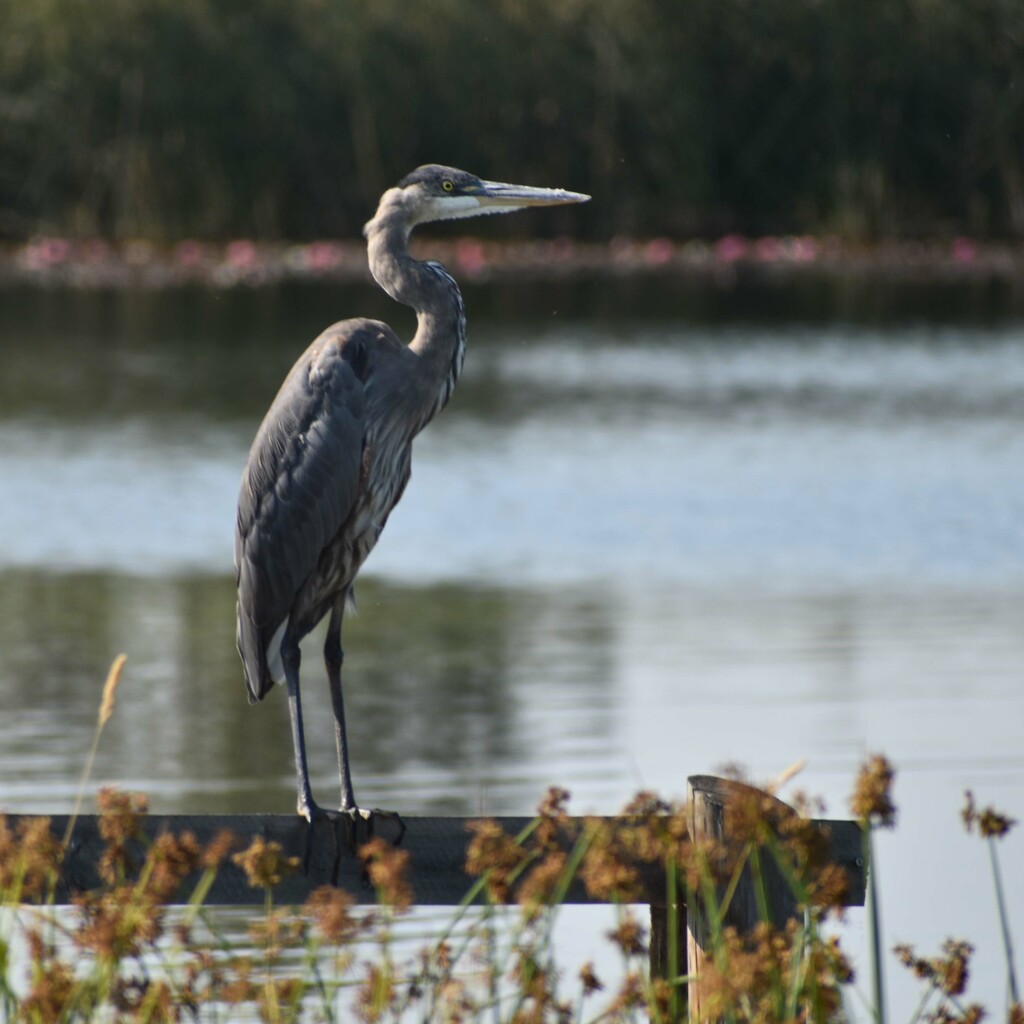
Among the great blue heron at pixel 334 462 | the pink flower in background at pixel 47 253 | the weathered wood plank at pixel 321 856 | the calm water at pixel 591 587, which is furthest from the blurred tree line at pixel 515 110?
the weathered wood plank at pixel 321 856

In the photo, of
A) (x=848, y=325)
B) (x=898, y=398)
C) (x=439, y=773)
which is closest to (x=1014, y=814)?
(x=439, y=773)

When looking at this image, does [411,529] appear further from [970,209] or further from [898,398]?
[970,209]

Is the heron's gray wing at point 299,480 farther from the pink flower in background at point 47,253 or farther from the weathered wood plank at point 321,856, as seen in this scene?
the pink flower in background at point 47,253

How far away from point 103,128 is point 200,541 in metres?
12.5

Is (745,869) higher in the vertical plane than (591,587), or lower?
lower

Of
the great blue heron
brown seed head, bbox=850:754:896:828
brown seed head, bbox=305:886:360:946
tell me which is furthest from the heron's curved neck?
brown seed head, bbox=850:754:896:828

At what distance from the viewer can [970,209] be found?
2305 cm

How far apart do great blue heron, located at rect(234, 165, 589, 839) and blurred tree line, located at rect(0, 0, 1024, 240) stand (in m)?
17.5

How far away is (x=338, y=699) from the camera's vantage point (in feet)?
12.4

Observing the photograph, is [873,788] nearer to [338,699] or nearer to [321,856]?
[321,856]

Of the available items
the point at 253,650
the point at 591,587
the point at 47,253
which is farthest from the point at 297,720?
the point at 47,253

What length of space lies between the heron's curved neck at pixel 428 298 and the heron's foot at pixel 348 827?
97 cm

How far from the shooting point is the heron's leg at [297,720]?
3410 millimetres

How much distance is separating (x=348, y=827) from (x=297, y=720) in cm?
55
